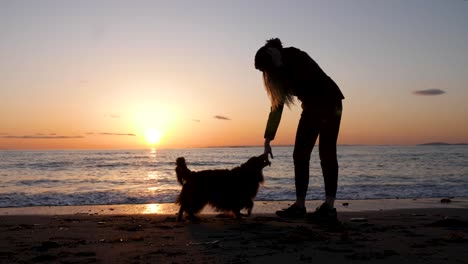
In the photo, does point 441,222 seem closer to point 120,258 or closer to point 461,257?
point 461,257

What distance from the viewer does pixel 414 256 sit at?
3.12 meters

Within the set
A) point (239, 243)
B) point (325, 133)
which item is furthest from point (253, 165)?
point (239, 243)

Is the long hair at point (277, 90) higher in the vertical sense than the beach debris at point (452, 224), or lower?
higher

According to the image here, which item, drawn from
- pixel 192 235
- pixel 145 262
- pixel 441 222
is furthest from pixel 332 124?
pixel 145 262

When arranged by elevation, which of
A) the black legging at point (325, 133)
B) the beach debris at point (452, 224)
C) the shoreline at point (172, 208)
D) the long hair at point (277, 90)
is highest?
the long hair at point (277, 90)

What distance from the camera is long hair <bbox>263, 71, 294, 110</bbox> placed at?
A: 16.1 feet

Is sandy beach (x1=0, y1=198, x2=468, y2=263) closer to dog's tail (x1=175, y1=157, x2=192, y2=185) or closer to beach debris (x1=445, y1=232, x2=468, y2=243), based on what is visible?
beach debris (x1=445, y1=232, x2=468, y2=243)

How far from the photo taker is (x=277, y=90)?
4941mm

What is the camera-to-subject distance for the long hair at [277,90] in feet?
16.1

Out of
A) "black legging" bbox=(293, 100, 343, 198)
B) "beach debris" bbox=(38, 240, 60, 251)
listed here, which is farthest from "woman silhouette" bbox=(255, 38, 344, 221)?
"beach debris" bbox=(38, 240, 60, 251)

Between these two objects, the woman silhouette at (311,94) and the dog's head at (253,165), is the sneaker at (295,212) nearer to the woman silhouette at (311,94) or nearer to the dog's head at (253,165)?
the woman silhouette at (311,94)

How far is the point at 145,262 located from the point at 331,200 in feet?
8.20

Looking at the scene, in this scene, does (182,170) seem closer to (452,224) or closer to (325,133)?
(325,133)

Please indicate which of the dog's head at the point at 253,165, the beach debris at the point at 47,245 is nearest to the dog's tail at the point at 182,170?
the dog's head at the point at 253,165
